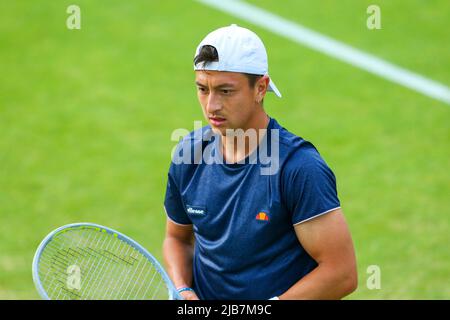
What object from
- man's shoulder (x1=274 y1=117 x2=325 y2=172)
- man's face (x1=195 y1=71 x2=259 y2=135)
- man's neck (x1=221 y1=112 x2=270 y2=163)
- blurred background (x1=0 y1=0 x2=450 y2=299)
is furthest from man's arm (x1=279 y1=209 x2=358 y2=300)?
blurred background (x1=0 y1=0 x2=450 y2=299)

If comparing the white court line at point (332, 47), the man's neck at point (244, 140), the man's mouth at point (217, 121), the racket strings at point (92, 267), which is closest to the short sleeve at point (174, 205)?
the racket strings at point (92, 267)

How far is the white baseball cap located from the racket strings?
1.16 metres

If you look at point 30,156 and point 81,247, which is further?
point 30,156

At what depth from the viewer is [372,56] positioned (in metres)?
12.3

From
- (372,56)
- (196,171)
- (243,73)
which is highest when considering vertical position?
(372,56)

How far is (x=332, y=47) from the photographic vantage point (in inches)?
491

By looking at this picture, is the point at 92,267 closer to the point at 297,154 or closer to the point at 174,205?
the point at 174,205

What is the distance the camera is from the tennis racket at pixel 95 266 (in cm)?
492

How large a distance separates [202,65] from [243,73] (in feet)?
0.73

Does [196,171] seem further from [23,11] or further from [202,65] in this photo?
[23,11]

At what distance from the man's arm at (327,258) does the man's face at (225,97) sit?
0.67 m

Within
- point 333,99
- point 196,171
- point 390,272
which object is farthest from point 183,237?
point 333,99

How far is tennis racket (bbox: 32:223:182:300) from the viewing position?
16.1 feet

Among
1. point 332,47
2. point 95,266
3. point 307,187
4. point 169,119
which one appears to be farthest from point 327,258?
point 332,47
